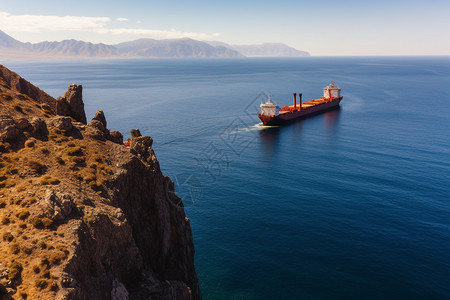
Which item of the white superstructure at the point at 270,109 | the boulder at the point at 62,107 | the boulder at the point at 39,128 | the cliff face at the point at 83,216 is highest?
the boulder at the point at 62,107

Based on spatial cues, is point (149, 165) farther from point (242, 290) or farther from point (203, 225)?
point (203, 225)

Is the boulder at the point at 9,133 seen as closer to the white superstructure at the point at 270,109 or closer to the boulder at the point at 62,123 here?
the boulder at the point at 62,123

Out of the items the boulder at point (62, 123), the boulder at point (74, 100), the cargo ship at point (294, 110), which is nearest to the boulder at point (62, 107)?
the boulder at point (74, 100)

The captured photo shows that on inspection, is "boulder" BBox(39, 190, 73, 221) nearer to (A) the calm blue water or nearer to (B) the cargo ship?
(A) the calm blue water

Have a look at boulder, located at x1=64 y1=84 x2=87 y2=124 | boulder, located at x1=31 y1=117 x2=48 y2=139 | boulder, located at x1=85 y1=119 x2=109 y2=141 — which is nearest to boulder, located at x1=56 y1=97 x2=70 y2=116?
boulder, located at x1=64 y1=84 x2=87 y2=124

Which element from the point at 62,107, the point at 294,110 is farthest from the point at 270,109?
the point at 62,107

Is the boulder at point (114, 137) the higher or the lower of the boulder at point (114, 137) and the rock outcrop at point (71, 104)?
the lower

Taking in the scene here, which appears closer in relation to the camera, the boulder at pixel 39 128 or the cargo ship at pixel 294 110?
the boulder at pixel 39 128

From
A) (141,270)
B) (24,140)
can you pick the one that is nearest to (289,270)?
(141,270)
